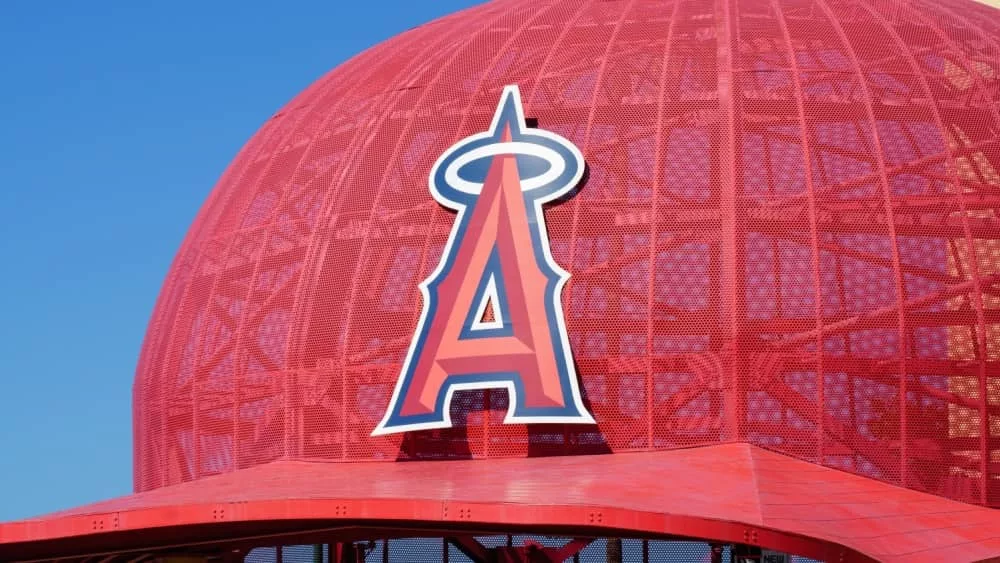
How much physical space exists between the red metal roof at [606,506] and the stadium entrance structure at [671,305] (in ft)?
0.28

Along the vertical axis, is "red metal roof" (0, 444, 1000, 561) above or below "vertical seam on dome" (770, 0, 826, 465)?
below

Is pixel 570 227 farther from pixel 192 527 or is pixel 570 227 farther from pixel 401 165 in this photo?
pixel 192 527

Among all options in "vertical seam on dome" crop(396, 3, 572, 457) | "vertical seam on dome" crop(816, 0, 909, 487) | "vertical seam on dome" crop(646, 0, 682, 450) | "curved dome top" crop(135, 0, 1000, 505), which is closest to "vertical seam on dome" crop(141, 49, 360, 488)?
"curved dome top" crop(135, 0, 1000, 505)

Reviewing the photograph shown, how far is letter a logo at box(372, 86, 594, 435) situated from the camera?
976 inches

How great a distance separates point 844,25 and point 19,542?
14.8 metres

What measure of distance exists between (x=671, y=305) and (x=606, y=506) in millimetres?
5496

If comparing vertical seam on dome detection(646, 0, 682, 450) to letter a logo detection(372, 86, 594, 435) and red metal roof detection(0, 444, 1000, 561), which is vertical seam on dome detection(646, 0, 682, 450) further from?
letter a logo detection(372, 86, 594, 435)

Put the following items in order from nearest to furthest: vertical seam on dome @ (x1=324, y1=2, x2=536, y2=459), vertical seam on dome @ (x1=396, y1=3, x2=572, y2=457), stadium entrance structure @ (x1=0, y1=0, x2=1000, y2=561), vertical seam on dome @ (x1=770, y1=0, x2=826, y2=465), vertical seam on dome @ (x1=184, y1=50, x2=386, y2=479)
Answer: stadium entrance structure @ (x1=0, y1=0, x2=1000, y2=561), vertical seam on dome @ (x1=770, y1=0, x2=826, y2=465), vertical seam on dome @ (x1=396, y1=3, x2=572, y2=457), vertical seam on dome @ (x1=324, y1=2, x2=536, y2=459), vertical seam on dome @ (x1=184, y1=50, x2=386, y2=479)

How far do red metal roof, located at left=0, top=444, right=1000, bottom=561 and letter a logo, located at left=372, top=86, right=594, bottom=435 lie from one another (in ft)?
2.85

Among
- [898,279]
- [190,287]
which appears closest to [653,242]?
[898,279]

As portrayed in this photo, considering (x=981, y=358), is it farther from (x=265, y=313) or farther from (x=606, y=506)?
(x=265, y=313)

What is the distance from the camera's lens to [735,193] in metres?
25.5

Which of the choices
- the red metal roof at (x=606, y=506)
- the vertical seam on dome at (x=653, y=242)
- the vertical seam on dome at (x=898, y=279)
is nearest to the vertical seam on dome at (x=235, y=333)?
the red metal roof at (x=606, y=506)

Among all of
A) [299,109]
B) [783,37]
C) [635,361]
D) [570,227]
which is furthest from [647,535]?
[299,109]
